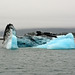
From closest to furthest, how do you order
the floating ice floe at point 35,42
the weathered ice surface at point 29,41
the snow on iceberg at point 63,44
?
the snow on iceberg at point 63,44, the floating ice floe at point 35,42, the weathered ice surface at point 29,41

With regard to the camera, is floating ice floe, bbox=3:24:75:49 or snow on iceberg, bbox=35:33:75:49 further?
floating ice floe, bbox=3:24:75:49

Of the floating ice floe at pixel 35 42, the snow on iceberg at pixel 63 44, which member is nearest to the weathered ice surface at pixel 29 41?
the floating ice floe at pixel 35 42

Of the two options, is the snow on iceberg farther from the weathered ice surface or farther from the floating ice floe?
the weathered ice surface

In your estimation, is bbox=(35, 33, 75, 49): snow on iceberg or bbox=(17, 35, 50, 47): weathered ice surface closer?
bbox=(35, 33, 75, 49): snow on iceberg

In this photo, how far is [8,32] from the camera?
40375mm

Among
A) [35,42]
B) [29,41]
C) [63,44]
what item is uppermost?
[29,41]

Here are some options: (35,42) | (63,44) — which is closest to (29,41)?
(35,42)

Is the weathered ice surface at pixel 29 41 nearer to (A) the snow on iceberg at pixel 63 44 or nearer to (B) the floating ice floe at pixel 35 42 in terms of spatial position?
(B) the floating ice floe at pixel 35 42

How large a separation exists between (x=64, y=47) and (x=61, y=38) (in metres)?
2.45

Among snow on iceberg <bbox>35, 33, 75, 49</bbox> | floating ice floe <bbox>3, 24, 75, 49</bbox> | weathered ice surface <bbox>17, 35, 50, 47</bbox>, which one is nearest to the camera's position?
snow on iceberg <bbox>35, 33, 75, 49</bbox>

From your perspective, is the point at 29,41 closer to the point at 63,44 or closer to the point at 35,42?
the point at 35,42

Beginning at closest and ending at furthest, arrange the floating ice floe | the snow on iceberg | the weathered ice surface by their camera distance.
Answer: the snow on iceberg
the floating ice floe
the weathered ice surface

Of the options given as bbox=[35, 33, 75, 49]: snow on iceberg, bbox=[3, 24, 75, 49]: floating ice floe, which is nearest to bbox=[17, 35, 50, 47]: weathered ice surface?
bbox=[3, 24, 75, 49]: floating ice floe

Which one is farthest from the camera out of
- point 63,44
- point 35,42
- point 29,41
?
point 35,42
